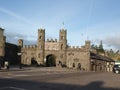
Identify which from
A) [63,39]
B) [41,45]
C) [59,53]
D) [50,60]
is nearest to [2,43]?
[41,45]

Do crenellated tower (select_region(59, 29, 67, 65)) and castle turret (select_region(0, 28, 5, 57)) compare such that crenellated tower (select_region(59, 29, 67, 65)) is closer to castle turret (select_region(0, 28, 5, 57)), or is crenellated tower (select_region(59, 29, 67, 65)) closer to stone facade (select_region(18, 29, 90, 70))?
stone facade (select_region(18, 29, 90, 70))

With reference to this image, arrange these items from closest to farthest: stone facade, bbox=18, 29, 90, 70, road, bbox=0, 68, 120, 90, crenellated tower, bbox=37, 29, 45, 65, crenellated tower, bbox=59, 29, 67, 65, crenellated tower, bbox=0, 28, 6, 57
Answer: road, bbox=0, 68, 120, 90 → crenellated tower, bbox=0, 28, 6, 57 → crenellated tower, bbox=59, 29, 67, 65 → stone facade, bbox=18, 29, 90, 70 → crenellated tower, bbox=37, 29, 45, 65

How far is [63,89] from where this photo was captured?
62.5 feet

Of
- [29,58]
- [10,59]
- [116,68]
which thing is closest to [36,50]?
→ [29,58]

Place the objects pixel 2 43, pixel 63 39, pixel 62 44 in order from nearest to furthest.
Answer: pixel 2 43 → pixel 62 44 → pixel 63 39

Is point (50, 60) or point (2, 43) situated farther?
point (50, 60)

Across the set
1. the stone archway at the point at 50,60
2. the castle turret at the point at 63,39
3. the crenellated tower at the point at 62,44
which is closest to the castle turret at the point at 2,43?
the crenellated tower at the point at 62,44

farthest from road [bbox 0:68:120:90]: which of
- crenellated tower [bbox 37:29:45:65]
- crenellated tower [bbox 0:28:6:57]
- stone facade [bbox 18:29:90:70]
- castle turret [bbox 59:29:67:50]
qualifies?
crenellated tower [bbox 37:29:45:65]

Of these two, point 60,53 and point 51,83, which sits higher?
point 60,53

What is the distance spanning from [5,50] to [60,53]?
33.9m

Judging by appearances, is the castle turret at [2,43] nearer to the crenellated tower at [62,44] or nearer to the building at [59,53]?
the building at [59,53]

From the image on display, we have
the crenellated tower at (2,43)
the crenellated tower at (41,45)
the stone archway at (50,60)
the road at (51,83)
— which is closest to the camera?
the road at (51,83)

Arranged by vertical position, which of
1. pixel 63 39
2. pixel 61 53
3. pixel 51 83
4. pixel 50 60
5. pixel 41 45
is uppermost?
pixel 63 39

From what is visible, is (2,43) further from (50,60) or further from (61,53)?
(50,60)
